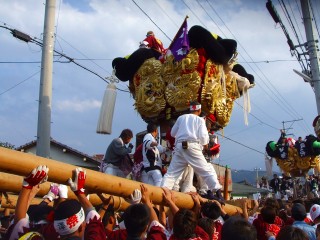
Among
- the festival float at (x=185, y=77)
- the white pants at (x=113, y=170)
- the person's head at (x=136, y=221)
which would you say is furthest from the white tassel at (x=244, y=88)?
Answer: the person's head at (x=136, y=221)

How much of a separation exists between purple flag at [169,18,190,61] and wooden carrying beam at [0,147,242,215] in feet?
14.5

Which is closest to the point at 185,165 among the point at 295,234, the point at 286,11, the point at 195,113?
the point at 195,113

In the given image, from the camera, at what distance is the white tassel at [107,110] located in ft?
27.4

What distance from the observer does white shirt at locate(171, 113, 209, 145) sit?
5.82 metres

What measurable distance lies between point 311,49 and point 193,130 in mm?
9738

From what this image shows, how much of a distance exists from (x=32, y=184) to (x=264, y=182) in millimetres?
29510

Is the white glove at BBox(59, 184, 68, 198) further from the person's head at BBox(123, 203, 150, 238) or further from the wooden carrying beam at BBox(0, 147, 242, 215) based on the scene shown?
the person's head at BBox(123, 203, 150, 238)

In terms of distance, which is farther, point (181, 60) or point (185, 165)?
point (181, 60)

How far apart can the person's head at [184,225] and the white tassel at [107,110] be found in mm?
5762

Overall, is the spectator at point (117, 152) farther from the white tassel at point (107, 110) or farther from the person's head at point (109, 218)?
the person's head at point (109, 218)

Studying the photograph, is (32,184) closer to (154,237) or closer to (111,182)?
(111,182)

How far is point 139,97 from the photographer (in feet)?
27.3

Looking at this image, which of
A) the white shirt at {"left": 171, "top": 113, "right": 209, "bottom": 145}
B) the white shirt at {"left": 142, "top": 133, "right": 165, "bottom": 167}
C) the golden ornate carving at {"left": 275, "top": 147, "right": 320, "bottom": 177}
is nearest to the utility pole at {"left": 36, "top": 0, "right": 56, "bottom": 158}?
the white shirt at {"left": 142, "top": 133, "right": 165, "bottom": 167}

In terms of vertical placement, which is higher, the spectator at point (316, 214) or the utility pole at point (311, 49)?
the utility pole at point (311, 49)
